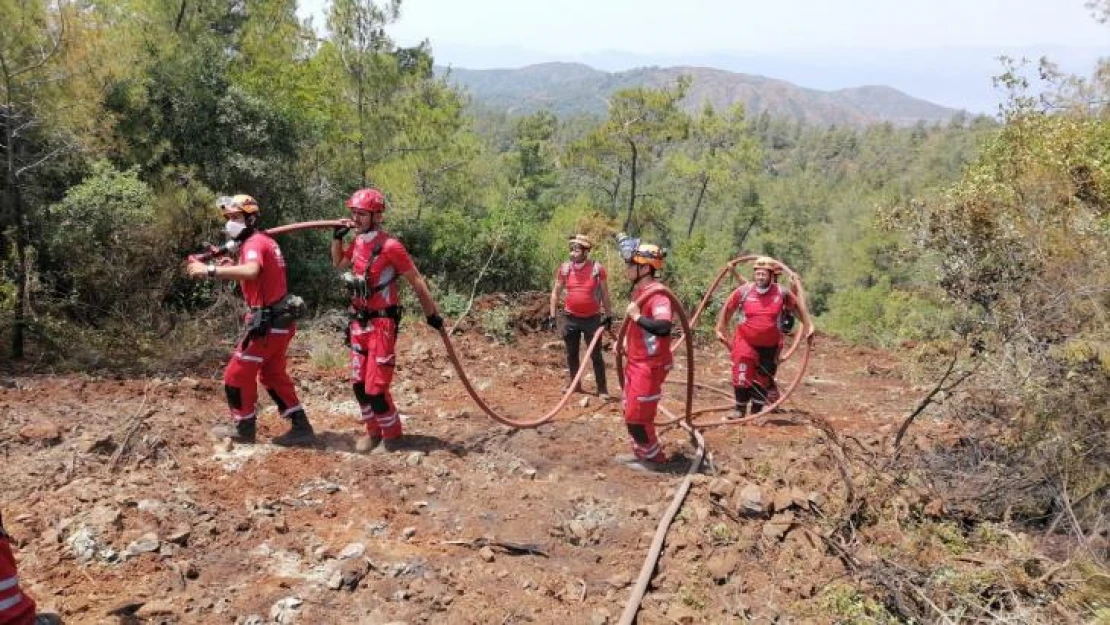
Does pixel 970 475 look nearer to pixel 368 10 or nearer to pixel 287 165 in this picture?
pixel 287 165

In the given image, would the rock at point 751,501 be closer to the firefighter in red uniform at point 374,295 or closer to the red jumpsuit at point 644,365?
the red jumpsuit at point 644,365

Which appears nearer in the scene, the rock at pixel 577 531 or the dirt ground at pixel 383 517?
the dirt ground at pixel 383 517

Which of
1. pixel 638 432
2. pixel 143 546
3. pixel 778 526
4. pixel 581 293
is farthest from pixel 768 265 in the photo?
pixel 143 546

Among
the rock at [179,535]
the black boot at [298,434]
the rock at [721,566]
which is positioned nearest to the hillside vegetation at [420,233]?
the rock at [721,566]

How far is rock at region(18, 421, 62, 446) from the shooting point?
214 inches

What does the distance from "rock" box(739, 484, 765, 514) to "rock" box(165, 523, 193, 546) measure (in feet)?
12.1

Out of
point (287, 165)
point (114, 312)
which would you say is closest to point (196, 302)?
point (114, 312)

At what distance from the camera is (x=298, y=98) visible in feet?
53.9

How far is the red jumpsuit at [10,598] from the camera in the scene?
3.09 metres

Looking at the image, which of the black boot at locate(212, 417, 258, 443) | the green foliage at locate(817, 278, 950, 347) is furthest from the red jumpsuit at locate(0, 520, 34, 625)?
the green foliage at locate(817, 278, 950, 347)

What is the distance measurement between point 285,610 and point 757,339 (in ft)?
17.3

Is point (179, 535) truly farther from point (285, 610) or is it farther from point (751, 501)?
point (751, 501)

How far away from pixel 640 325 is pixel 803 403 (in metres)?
5.48

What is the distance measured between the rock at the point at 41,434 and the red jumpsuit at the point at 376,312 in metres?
2.31
